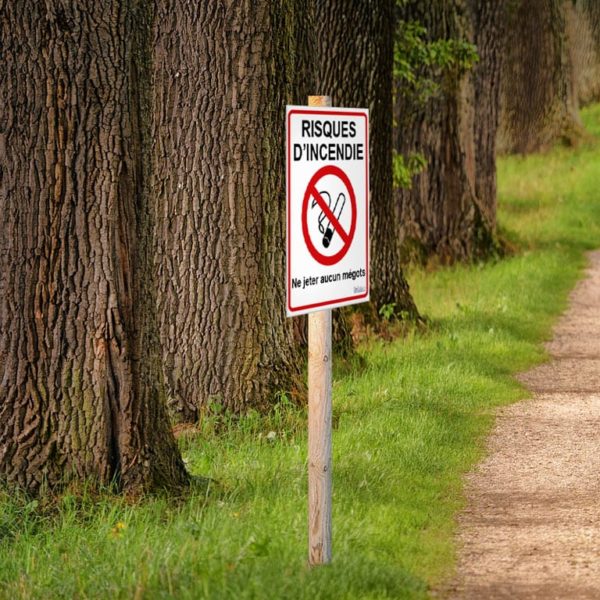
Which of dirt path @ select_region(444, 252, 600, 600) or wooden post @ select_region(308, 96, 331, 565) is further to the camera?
dirt path @ select_region(444, 252, 600, 600)

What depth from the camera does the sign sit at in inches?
225

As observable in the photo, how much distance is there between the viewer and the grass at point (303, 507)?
19.6ft

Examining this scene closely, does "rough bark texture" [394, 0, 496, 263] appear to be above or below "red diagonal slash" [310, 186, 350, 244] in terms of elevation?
below

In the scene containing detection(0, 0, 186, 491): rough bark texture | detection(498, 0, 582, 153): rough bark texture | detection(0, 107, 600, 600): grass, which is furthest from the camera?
detection(498, 0, 582, 153): rough bark texture

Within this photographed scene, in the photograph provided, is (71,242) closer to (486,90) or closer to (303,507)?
(303,507)

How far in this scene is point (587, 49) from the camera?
123 feet

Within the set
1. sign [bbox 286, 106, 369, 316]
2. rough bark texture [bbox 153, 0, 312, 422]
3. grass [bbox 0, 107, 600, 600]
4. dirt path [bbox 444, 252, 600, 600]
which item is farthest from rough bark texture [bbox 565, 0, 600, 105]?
sign [bbox 286, 106, 369, 316]

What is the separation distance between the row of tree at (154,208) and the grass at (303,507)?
0.40 meters

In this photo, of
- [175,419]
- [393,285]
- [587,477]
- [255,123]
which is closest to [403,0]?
[393,285]

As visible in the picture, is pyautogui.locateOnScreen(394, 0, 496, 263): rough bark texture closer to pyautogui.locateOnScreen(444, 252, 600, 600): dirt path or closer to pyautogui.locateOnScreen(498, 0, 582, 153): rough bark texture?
pyautogui.locateOnScreen(444, 252, 600, 600): dirt path

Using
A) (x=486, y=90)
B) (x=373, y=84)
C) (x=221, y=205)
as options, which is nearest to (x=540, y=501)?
(x=221, y=205)

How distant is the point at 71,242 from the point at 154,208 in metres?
0.59

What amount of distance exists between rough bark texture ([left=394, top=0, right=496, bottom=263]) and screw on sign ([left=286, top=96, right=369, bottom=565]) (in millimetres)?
12002

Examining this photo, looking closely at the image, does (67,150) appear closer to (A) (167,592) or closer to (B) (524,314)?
(A) (167,592)
